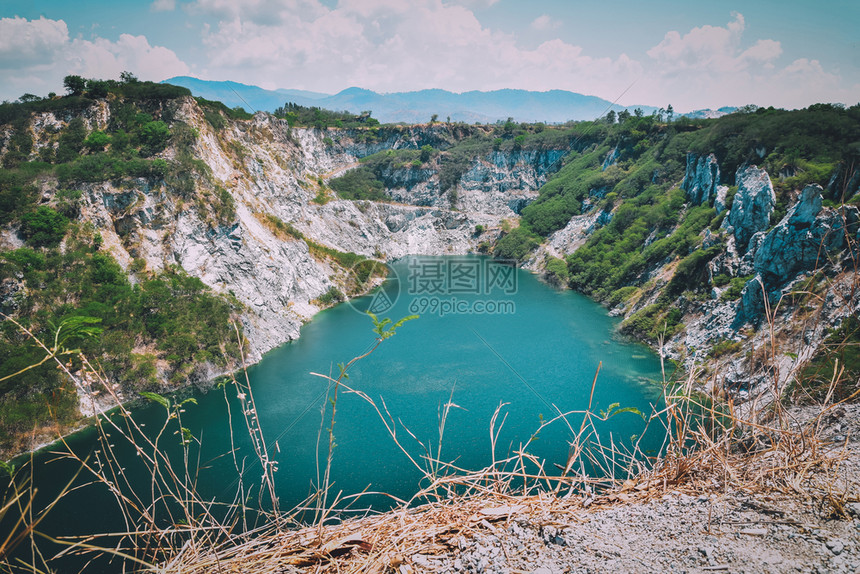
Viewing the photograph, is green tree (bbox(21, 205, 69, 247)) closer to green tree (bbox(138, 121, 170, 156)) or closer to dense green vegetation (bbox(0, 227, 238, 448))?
A: dense green vegetation (bbox(0, 227, 238, 448))

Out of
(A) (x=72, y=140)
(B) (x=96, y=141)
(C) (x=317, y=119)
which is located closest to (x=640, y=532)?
(B) (x=96, y=141)

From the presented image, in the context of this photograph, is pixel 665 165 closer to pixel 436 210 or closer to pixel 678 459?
pixel 436 210

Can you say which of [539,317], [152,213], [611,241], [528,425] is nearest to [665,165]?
[611,241]

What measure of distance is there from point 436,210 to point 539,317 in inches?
1414

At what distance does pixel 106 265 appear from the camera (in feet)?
78.3

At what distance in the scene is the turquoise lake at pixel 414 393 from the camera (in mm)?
15367

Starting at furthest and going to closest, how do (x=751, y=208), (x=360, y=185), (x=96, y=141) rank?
(x=360, y=185), (x=96, y=141), (x=751, y=208)
